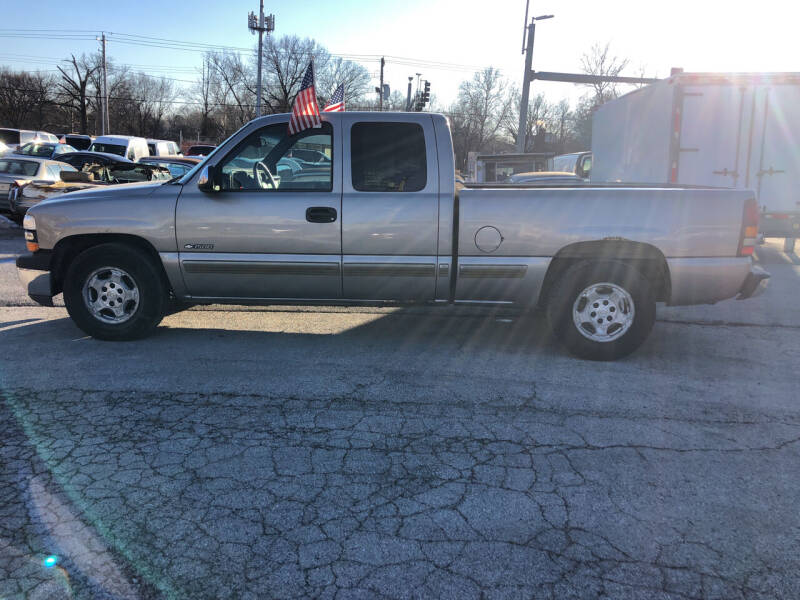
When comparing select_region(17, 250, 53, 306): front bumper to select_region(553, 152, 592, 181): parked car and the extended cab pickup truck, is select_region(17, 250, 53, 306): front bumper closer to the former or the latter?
the extended cab pickup truck

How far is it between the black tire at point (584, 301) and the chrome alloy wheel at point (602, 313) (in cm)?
1

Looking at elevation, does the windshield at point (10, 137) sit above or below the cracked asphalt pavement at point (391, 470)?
above

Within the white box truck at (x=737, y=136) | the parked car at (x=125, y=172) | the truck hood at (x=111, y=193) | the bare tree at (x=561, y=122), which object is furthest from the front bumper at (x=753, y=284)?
the bare tree at (x=561, y=122)

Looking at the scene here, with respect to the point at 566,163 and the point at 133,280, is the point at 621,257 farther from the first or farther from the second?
the point at 566,163

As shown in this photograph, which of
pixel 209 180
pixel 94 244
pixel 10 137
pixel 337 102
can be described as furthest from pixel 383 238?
pixel 10 137

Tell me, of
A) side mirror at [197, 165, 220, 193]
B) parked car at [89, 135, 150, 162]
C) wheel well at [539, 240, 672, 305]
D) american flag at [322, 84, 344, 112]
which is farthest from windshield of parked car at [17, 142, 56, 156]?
wheel well at [539, 240, 672, 305]

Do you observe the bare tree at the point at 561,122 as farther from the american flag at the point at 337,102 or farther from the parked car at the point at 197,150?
the american flag at the point at 337,102

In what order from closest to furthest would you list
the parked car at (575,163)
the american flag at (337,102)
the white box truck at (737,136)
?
the american flag at (337,102)
the white box truck at (737,136)
the parked car at (575,163)

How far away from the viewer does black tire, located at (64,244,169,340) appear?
546cm

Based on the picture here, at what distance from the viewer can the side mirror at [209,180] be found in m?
5.28

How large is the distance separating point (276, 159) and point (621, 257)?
3.03 m

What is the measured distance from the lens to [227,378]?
4.71 meters

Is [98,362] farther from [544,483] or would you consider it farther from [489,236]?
[544,483]

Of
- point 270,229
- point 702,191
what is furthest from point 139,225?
point 702,191
